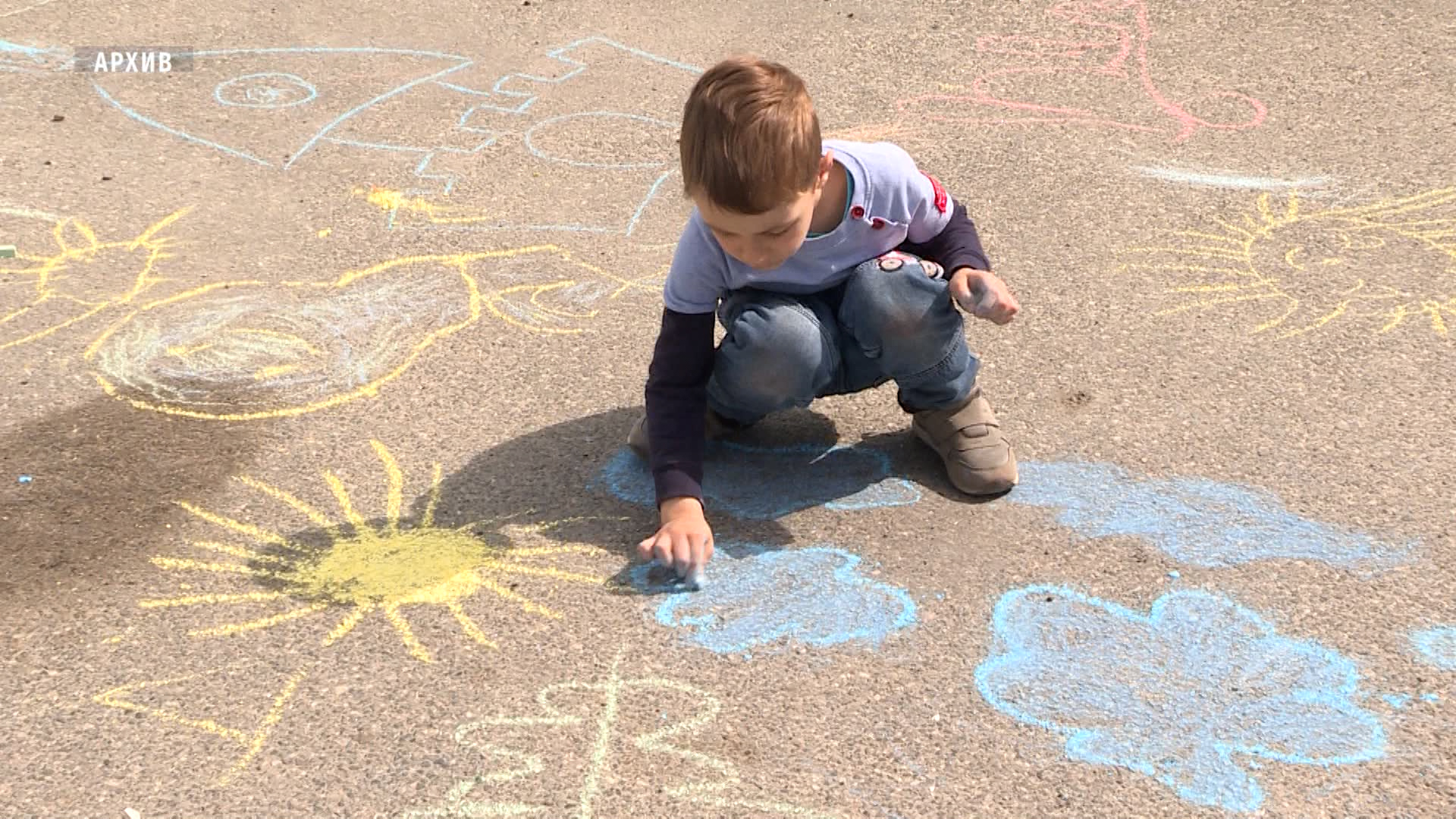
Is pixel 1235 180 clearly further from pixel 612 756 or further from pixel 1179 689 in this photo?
pixel 612 756

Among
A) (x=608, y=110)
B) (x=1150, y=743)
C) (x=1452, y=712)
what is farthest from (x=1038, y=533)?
(x=608, y=110)

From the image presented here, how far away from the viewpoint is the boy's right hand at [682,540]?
7.22 ft

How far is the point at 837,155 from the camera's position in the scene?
2.41m

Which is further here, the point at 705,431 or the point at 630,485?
the point at 705,431

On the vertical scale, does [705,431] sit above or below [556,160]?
below

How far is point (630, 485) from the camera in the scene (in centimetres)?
254

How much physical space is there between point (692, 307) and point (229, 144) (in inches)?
89.5

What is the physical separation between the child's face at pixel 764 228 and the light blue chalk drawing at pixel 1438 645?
1148mm

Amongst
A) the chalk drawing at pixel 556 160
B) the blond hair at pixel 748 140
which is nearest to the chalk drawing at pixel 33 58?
the chalk drawing at pixel 556 160

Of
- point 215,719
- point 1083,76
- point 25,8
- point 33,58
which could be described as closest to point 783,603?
point 215,719

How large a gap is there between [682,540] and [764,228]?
53 centimetres

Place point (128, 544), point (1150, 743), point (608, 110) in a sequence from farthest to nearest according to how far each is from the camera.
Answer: point (608, 110), point (128, 544), point (1150, 743)

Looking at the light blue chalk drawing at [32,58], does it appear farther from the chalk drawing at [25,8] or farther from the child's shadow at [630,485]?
the child's shadow at [630,485]

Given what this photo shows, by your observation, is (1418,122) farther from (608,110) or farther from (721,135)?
(721,135)
